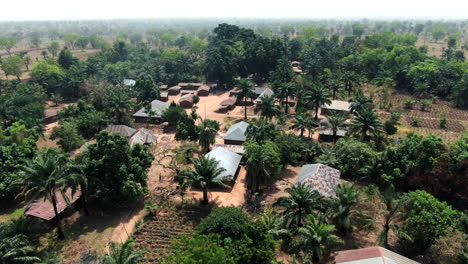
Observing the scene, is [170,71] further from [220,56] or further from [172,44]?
[172,44]

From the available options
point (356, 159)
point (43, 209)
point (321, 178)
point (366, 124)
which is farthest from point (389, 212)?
point (43, 209)

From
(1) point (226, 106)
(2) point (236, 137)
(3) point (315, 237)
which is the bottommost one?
(1) point (226, 106)

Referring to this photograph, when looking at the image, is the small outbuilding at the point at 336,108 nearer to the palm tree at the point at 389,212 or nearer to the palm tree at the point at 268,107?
the palm tree at the point at 268,107

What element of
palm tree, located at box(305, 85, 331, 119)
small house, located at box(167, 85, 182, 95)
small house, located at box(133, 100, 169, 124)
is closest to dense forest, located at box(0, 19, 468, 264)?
palm tree, located at box(305, 85, 331, 119)

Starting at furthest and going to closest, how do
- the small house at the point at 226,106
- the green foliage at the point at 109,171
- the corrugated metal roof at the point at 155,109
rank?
the small house at the point at 226,106 → the corrugated metal roof at the point at 155,109 → the green foliage at the point at 109,171

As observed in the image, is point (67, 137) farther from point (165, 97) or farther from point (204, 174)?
point (165, 97)

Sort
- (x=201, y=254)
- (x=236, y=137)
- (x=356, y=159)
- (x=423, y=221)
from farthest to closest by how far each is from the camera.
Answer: (x=236, y=137) < (x=356, y=159) < (x=423, y=221) < (x=201, y=254)

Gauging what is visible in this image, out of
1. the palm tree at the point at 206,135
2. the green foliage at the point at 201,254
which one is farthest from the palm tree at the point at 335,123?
the green foliage at the point at 201,254
